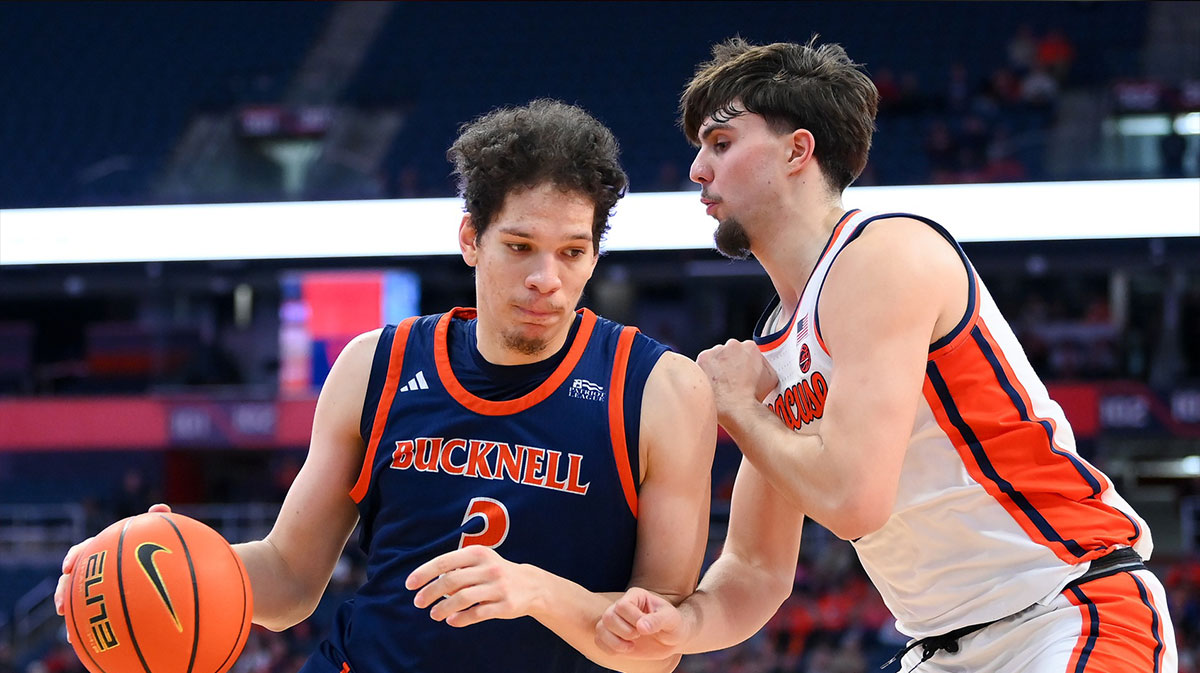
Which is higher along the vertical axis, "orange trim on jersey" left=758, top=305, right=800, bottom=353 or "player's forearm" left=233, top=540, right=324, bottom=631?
"orange trim on jersey" left=758, top=305, right=800, bottom=353

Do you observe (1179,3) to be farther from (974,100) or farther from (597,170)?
(597,170)

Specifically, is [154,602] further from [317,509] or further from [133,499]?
[133,499]

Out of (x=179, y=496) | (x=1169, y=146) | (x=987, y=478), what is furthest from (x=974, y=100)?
(x=987, y=478)

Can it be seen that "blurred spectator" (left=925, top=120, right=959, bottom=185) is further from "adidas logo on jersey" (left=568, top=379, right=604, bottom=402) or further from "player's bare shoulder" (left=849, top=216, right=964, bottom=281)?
"adidas logo on jersey" (left=568, top=379, right=604, bottom=402)

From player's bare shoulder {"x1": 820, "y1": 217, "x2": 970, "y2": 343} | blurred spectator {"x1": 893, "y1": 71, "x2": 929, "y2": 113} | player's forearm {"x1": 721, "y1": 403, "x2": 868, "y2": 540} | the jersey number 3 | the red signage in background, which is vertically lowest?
the red signage in background

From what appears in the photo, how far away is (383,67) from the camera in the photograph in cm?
1770

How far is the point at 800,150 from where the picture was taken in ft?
10.7

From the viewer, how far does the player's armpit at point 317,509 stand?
3102 mm

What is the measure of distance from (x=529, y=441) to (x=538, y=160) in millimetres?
657

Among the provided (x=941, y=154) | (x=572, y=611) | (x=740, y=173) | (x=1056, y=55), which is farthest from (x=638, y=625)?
(x=1056, y=55)

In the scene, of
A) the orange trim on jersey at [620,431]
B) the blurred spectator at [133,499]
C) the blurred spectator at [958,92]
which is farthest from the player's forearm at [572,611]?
the blurred spectator at [958,92]

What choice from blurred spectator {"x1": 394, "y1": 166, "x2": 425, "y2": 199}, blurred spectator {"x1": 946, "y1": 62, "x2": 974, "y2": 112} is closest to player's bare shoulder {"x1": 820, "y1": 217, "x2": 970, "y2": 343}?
blurred spectator {"x1": 394, "y1": 166, "x2": 425, "y2": 199}

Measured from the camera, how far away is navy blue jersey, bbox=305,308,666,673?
2.88m

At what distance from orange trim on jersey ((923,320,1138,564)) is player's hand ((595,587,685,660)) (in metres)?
0.78
